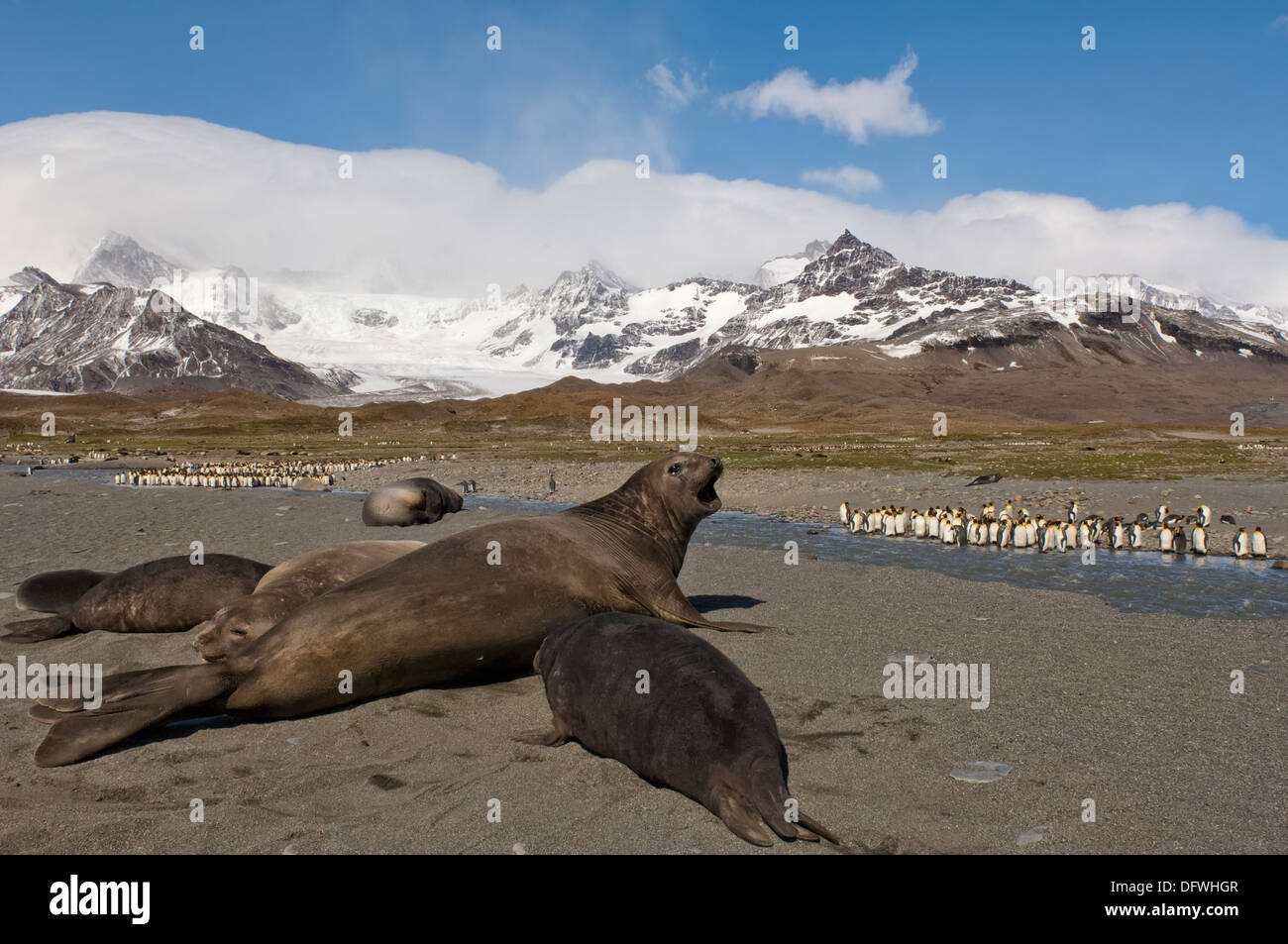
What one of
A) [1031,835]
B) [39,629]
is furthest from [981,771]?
[39,629]

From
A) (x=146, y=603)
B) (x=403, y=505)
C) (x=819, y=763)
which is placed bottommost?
(x=819, y=763)

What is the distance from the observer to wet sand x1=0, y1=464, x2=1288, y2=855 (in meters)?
4.76

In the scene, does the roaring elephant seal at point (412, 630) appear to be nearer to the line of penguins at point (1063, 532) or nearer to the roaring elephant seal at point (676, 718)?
the roaring elephant seal at point (676, 718)

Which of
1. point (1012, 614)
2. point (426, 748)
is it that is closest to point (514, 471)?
point (1012, 614)

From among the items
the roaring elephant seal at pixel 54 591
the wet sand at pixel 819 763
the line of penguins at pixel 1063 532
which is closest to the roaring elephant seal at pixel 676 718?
the wet sand at pixel 819 763

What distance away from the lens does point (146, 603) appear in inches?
372

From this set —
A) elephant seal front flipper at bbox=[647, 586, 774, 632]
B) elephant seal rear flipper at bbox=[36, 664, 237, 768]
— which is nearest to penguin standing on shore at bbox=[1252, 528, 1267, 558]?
elephant seal front flipper at bbox=[647, 586, 774, 632]

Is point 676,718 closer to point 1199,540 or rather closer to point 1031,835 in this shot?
point 1031,835

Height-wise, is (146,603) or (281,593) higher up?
(281,593)

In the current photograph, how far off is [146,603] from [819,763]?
798 centimetres
